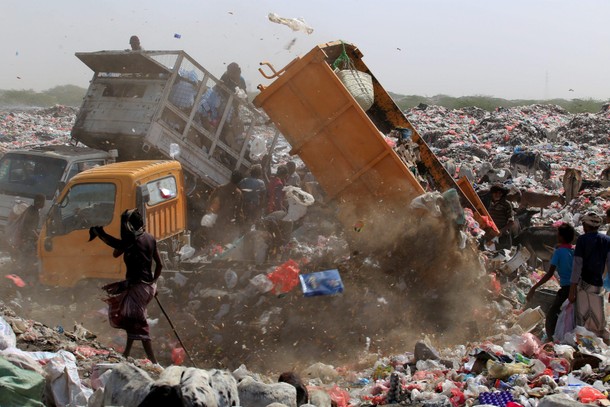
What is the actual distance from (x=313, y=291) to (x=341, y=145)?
1.53m

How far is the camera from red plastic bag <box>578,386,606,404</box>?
13.6 ft

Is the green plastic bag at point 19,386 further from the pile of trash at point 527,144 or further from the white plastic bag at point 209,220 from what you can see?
the pile of trash at point 527,144

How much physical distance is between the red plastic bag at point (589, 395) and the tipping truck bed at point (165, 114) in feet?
20.9

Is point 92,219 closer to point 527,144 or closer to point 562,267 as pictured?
point 562,267

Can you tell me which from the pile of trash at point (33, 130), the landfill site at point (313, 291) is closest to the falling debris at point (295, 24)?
the landfill site at point (313, 291)

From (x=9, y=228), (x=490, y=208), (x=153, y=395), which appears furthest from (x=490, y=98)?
(x=153, y=395)

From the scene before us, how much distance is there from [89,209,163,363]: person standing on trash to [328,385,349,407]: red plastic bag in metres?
1.57

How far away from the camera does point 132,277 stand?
216 inches

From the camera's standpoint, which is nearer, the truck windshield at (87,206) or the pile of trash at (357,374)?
the pile of trash at (357,374)

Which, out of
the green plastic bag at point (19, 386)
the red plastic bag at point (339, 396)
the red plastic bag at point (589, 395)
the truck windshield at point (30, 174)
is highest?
the red plastic bag at point (589, 395)

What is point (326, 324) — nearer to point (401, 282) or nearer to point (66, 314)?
point (401, 282)

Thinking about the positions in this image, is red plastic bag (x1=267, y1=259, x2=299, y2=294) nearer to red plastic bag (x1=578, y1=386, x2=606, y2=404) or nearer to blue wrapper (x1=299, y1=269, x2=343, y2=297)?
blue wrapper (x1=299, y1=269, x2=343, y2=297)

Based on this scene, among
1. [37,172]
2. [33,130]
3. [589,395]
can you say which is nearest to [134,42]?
[37,172]

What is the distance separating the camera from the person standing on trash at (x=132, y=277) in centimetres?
546
